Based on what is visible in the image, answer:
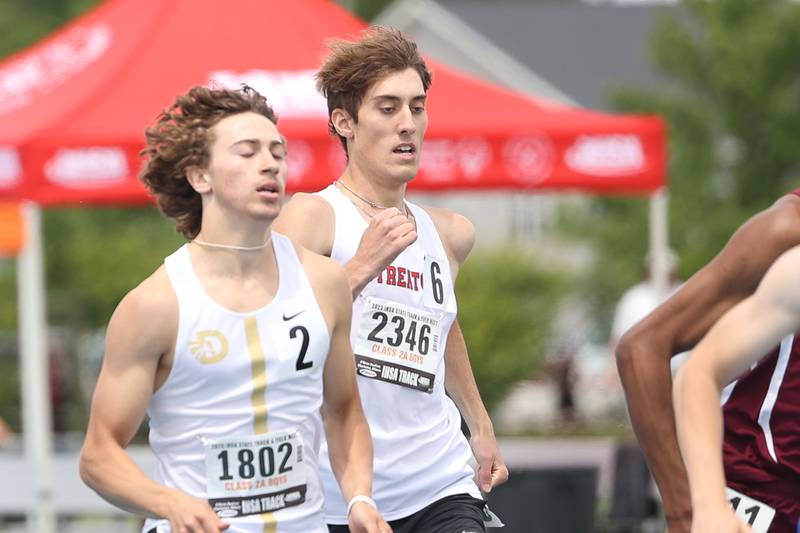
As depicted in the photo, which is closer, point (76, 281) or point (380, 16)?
point (76, 281)

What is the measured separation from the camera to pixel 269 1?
10.2m

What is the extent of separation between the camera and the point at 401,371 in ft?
15.1

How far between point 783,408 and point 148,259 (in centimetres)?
2183

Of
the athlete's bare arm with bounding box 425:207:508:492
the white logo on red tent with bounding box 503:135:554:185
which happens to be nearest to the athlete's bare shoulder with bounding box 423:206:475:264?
the athlete's bare arm with bounding box 425:207:508:492

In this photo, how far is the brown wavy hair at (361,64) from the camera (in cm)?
471

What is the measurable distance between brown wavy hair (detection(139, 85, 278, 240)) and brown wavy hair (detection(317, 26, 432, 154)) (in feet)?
2.45

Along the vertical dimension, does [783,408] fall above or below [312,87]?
below

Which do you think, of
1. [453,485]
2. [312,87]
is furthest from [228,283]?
[312,87]

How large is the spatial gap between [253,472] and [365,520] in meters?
0.34

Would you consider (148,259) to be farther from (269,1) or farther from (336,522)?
(336,522)

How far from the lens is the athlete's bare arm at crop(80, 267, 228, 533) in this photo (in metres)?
3.65

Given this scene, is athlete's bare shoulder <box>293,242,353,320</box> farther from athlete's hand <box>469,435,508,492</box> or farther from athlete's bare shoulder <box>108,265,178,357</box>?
athlete's hand <box>469,435,508,492</box>

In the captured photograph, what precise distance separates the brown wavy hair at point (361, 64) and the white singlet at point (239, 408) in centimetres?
107

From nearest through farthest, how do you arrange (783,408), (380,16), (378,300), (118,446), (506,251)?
(118,446) → (783,408) → (378,300) → (506,251) → (380,16)
